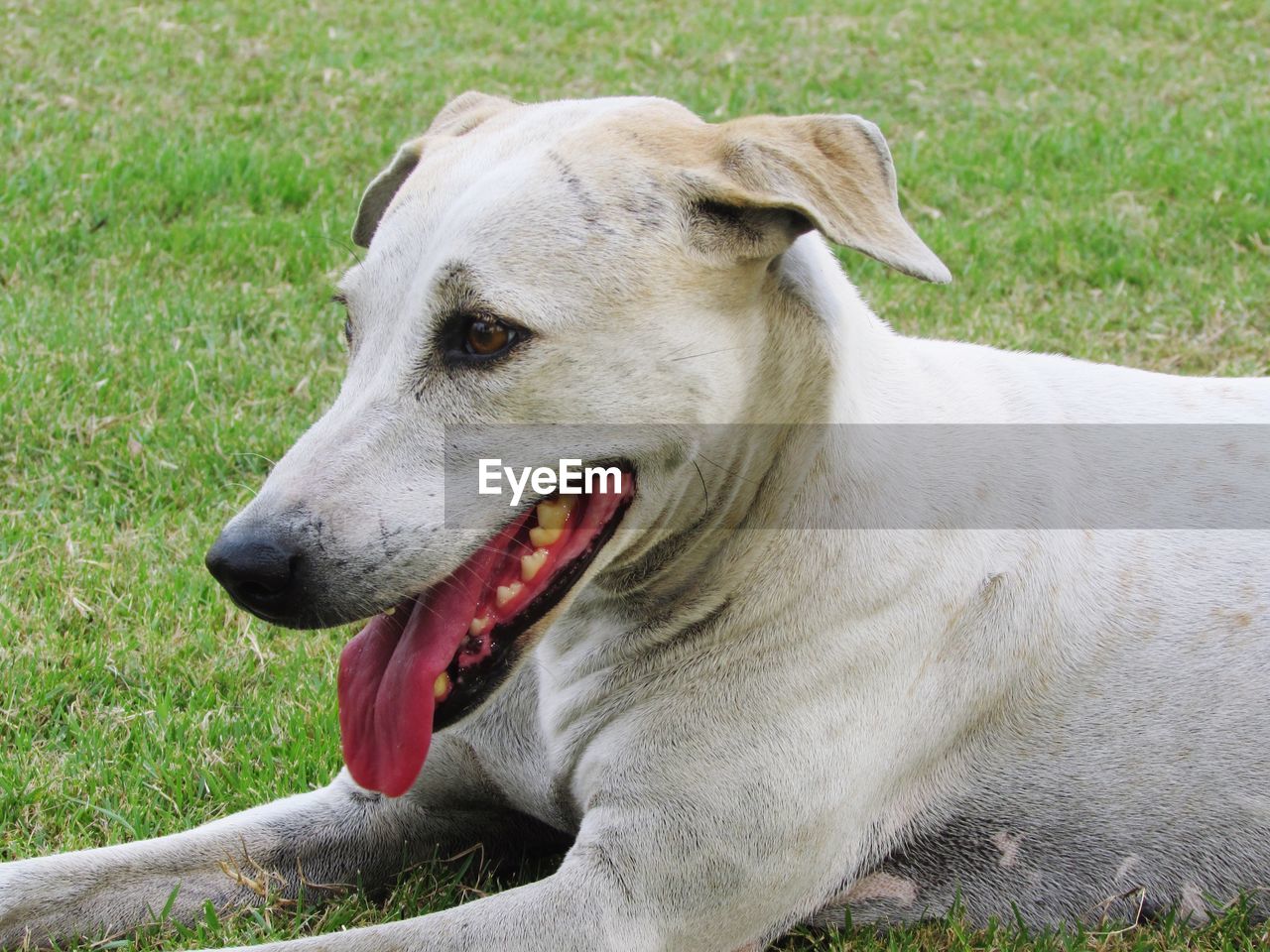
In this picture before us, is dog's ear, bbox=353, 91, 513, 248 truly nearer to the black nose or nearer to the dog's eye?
the dog's eye

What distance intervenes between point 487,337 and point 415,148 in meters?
0.80

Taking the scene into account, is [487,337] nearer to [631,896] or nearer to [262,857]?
[631,896]

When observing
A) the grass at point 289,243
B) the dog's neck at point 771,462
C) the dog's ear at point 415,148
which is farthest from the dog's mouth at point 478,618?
the dog's ear at point 415,148

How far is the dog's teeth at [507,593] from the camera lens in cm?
286

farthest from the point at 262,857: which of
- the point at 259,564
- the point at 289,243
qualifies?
the point at 289,243

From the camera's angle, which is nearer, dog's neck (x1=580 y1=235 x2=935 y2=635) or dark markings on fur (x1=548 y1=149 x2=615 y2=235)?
dark markings on fur (x1=548 y1=149 x2=615 y2=235)

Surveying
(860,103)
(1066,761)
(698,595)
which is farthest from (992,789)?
(860,103)

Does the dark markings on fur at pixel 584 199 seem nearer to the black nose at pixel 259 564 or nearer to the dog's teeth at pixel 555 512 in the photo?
the dog's teeth at pixel 555 512

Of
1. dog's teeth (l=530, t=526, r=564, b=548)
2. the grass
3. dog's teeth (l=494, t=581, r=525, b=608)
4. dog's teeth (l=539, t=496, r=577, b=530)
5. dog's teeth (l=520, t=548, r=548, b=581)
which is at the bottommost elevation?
the grass

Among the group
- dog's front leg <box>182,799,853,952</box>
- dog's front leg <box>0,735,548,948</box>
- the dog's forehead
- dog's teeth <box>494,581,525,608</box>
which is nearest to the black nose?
dog's teeth <box>494,581,525,608</box>

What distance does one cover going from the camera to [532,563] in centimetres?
288

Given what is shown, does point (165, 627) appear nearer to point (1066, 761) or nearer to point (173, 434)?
point (173, 434)

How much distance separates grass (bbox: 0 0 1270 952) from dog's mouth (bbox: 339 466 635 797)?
2.10 ft

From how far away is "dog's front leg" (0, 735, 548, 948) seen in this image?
314cm
